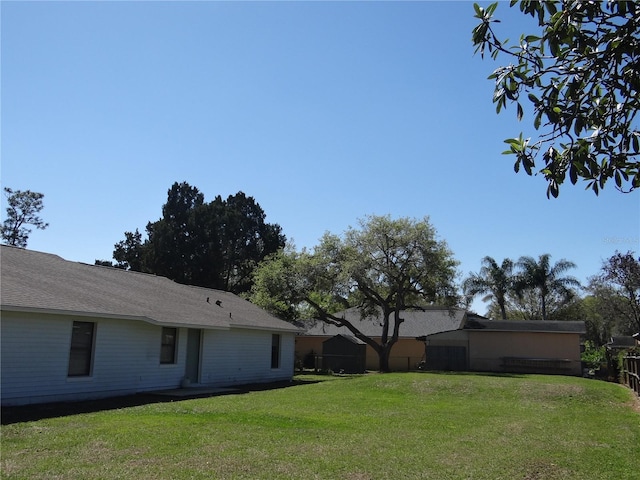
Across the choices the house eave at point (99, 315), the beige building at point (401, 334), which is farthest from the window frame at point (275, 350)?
the beige building at point (401, 334)

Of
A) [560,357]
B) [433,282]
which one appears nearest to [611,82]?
[433,282]

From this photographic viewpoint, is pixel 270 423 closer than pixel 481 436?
No

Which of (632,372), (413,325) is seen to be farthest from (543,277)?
(632,372)

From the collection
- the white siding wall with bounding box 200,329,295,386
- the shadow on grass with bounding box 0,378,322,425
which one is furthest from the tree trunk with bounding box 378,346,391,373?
the shadow on grass with bounding box 0,378,322,425

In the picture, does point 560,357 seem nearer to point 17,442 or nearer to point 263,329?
point 263,329

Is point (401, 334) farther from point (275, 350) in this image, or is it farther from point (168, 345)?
point (168, 345)

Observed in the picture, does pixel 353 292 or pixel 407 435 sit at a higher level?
pixel 353 292

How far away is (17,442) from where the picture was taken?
8305 millimetres

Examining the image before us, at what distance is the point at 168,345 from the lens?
1780 cm

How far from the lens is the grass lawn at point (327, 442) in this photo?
275 inches

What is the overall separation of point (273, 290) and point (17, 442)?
2477 cm

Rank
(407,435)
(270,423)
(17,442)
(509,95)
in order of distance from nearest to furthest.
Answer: (509,95), (17,442), (407,435), (270,423)

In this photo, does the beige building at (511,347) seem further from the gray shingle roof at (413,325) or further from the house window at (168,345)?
the house window at (168,345)

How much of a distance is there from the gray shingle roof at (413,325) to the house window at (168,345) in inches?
845
